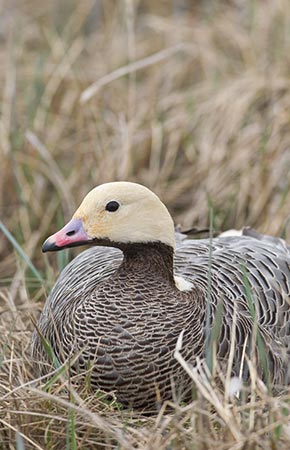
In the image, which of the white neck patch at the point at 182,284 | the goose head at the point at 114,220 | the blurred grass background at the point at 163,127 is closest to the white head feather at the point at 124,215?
the goose head at the point at 114,220

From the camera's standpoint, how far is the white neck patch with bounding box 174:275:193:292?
320cm

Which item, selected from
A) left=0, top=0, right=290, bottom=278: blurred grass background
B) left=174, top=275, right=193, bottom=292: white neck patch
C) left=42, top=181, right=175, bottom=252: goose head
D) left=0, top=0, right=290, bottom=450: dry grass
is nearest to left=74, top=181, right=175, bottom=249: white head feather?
left=42, top=181, right=175, bottom=252: goose head

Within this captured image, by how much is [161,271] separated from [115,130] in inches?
87.2

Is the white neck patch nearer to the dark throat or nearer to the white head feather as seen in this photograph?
the dark throat

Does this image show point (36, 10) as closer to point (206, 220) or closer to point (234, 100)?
point (234, 100)

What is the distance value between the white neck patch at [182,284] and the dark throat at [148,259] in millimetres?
107

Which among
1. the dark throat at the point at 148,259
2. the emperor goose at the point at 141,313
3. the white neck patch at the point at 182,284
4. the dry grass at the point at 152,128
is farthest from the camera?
the dry grass at the point at 152,128

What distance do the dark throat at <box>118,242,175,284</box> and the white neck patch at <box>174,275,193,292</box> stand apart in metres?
0.11

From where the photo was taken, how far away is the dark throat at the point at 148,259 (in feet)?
10.1

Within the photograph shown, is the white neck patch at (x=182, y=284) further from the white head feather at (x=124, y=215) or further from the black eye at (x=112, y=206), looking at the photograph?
the black eye at (x=112, y=206)

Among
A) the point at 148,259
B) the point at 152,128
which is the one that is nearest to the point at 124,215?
the point at 148,259

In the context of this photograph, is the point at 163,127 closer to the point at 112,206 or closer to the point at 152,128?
the point at 152,128

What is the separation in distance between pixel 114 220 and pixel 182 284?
0.41m

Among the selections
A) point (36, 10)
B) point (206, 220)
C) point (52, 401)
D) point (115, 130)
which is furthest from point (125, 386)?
point (36, 10)
